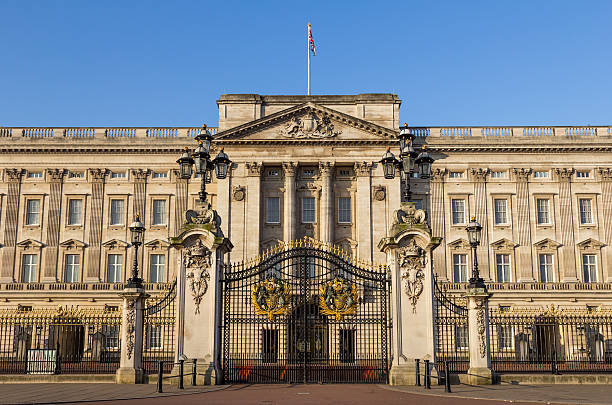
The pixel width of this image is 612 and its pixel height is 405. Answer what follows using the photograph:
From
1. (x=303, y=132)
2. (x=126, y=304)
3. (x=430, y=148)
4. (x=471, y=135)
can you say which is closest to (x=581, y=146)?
(x=471, y=135)

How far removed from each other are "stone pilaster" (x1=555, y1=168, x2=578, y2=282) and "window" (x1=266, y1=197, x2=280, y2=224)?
2288 centimetres

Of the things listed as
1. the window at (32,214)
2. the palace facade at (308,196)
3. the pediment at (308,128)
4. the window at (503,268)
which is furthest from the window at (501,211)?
the window at (32,214)

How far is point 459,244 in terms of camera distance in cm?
5384

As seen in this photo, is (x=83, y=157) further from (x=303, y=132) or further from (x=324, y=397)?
(x=324, y=397)

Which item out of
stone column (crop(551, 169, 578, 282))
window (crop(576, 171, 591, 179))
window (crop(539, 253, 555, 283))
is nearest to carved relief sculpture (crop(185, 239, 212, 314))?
window (crop(539, 253, 555, 283))

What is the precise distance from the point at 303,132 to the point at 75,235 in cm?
2055

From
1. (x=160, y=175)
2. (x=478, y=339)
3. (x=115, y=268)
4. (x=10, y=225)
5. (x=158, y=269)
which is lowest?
(x=478, y=339)

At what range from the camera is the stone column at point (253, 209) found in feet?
168

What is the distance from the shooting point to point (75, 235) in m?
54.4

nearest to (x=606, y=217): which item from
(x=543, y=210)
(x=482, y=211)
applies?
(x=543, y=210)

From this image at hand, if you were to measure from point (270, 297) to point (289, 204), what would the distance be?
1134 inches

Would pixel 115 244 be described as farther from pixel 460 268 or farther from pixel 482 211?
pixel 482 211

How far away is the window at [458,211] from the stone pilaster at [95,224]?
29051 millimetres

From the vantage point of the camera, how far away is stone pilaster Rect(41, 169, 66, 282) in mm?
53688
